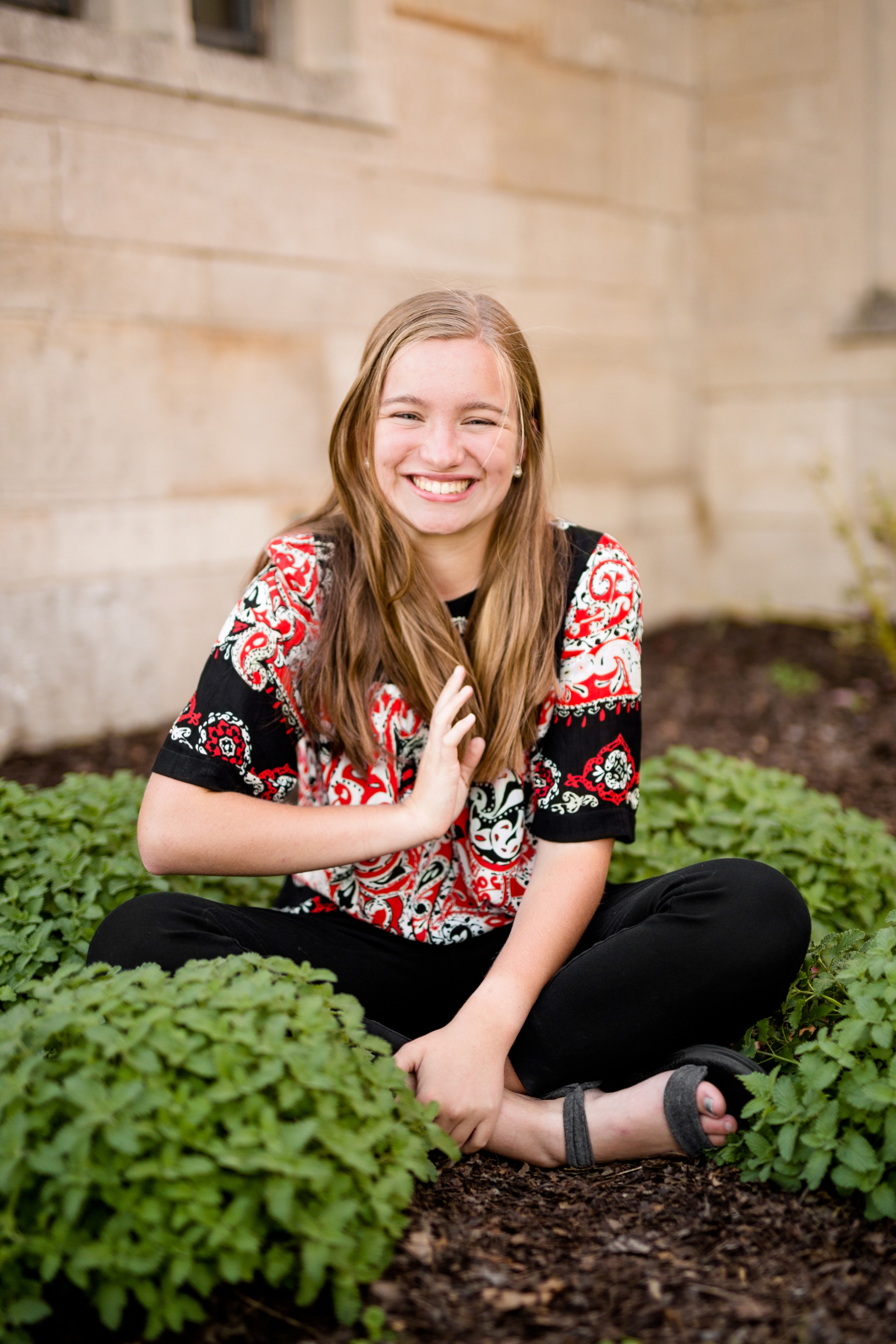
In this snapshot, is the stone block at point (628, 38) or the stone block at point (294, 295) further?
the stone block at point (628, 38)

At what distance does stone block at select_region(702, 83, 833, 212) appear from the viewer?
5586 mm

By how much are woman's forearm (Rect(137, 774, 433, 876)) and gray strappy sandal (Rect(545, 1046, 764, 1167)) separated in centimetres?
51

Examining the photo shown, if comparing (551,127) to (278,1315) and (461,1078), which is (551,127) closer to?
(461,1078)

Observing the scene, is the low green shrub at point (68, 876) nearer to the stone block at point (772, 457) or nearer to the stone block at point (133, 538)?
the stone block at point (133, 538)

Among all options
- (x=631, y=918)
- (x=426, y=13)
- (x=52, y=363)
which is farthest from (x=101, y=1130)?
(x=426, y=13)

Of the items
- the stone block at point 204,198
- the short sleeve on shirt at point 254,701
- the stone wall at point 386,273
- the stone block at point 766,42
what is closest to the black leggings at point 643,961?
the short sleeve on shirt at point 254,701

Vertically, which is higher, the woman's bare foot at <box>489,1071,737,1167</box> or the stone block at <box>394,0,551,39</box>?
the stone block at <box>394,0,551,39</box>

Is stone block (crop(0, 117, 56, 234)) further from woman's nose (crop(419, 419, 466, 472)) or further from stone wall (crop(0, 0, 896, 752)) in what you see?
woman's nose (crop(419, 419, 466, 472))

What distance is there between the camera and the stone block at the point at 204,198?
3.82m

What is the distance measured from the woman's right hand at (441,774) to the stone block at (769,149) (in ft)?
15.0

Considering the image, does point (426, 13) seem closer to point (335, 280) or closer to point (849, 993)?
point (335, 280)

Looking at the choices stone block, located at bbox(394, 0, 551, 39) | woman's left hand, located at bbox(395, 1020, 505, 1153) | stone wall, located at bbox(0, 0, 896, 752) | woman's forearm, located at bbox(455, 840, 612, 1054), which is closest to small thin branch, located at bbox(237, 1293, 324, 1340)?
woman's left hand, located at bbox(395, 1020, 505, 1153)

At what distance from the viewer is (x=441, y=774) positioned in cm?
196

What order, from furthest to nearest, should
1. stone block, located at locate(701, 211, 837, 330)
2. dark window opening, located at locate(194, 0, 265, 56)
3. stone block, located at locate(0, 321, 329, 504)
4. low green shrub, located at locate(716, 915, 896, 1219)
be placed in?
stone block, located at locate(701, 211, 837, 330)
dark window opening, located at locate(194, 0, 265, 56)
stone block, located at locate(0, 321, 329, 504)
low green shrub, located at locate(716, 915, 896, 1219)
